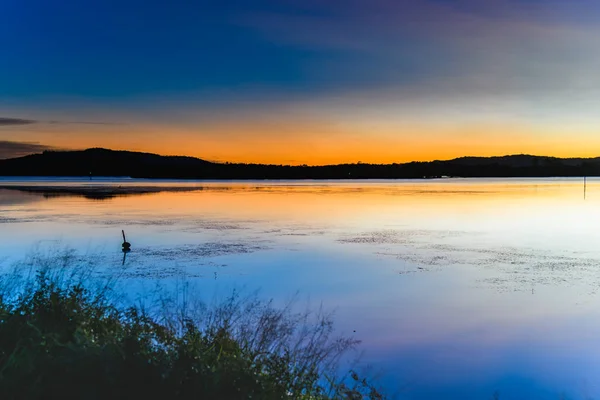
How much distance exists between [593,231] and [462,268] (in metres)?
15.0

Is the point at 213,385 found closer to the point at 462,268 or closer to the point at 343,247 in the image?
the point at 462,268

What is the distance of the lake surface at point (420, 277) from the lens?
33.8ft

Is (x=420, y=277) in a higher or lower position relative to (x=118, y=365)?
lower

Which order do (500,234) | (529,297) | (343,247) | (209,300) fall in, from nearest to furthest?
1. (209,300)
2. (529,297)
3. (343,247)
4. (500,234)

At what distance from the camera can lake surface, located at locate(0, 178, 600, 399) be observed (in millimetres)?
10312

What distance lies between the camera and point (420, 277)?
17578mm

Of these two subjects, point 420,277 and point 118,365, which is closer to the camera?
point 118,365

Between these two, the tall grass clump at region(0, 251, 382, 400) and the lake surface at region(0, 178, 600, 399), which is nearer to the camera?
the tall grass clump at region(0, 251, 382, 400)

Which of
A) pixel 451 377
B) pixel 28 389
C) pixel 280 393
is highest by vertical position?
pixel 28 389

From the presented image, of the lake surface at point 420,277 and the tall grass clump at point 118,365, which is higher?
the tall grass clump at point 118,365

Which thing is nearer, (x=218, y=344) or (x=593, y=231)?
(x=218, y=344)

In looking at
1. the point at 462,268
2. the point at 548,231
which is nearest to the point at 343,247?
the point at 462,268

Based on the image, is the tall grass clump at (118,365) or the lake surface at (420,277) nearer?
the tall grass clump at (118,365)

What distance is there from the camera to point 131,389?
5.91 meters
